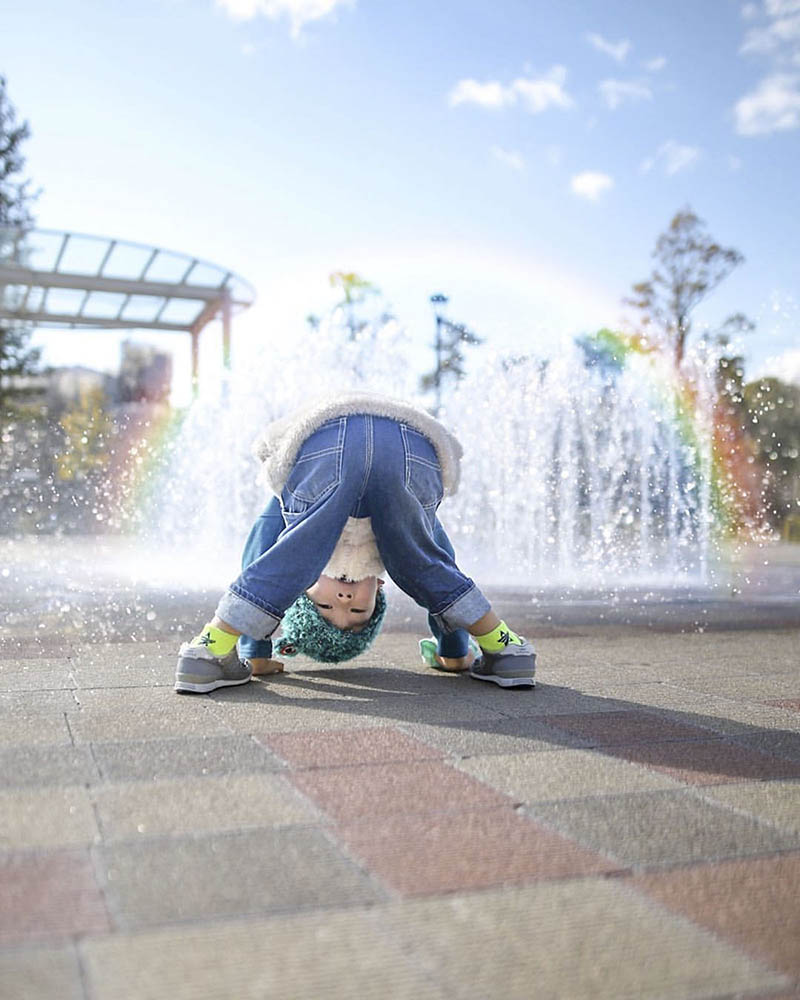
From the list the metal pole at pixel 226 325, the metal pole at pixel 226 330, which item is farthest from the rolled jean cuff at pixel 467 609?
the metal pole at pixel 226 325

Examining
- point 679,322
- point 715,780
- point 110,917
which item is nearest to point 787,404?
point 679,322

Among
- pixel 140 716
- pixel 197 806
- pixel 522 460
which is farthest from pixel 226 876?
pixel 522 460

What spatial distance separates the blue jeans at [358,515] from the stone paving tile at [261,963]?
5.68 feet

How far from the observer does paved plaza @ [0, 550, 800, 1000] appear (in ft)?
4.92

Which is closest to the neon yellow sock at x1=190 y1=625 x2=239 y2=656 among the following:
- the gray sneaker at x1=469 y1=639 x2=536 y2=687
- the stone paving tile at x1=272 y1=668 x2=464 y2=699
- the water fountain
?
the stone paving tile at x1=272 y1=668 x2=464 y2=699

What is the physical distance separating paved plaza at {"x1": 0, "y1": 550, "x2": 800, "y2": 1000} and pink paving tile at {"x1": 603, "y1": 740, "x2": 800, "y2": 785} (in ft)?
0.04

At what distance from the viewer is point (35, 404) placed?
30719 mm

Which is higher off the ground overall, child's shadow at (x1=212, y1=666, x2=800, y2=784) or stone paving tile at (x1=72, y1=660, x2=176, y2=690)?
stone paving tile at (x1=72, y1=660, x2=176, y2=690)

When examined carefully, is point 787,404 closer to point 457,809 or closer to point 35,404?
point 457,809

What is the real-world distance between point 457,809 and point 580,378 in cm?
936

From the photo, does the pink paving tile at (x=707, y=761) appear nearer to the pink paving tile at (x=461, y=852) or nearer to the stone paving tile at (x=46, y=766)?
the pink paving tile at (x=461, y=852)

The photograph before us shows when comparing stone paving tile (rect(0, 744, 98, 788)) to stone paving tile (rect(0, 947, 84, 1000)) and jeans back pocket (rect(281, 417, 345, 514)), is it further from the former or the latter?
jeans back pocket (rect(281, 417, 345, 514))

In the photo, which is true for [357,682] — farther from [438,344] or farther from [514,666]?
[438,344]

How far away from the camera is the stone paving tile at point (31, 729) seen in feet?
8.63
